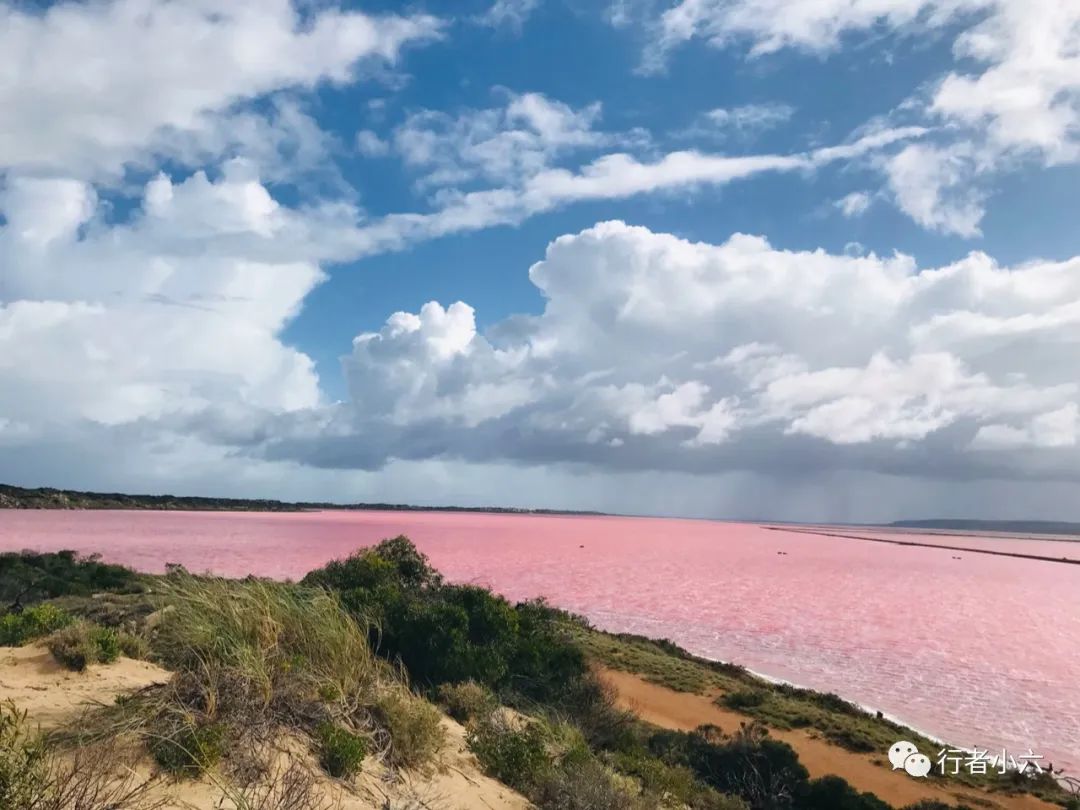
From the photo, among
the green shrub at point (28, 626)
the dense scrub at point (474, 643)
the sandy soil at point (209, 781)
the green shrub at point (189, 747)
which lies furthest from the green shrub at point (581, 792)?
the green shrub at point (28, 626)

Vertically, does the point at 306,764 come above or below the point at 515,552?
above

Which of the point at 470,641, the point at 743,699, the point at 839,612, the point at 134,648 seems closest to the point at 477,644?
the point at 470,641

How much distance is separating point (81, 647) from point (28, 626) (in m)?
2.10

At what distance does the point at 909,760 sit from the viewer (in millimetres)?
17500

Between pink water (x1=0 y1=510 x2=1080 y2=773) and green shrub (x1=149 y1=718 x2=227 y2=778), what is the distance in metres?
20.5

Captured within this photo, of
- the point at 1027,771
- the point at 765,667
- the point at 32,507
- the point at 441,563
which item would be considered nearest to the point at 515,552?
the point at 441,563

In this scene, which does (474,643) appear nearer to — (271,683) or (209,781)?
(271,683)

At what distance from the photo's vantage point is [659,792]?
432 inches

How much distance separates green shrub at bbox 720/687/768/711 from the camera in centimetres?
2252

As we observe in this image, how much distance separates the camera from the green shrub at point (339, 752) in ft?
23.5

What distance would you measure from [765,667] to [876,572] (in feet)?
168

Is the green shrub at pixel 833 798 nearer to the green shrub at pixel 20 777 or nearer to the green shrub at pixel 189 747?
the green shrub at pixel 189 747

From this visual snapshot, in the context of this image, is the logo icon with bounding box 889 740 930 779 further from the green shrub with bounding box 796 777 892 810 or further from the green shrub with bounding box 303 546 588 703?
the green shrub with bounding box 303 546 588 703

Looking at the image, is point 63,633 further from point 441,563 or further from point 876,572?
point 876,572
